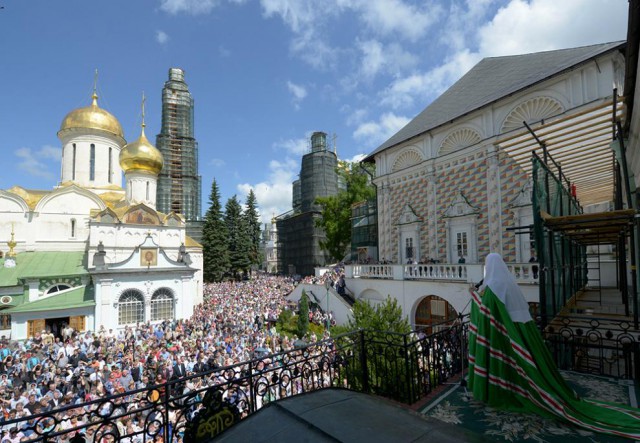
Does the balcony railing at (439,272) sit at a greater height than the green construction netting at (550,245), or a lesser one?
lesser

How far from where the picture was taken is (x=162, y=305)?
22.6 metres

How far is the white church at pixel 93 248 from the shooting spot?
65.3 ft

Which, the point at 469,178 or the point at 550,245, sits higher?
the point at 469,178

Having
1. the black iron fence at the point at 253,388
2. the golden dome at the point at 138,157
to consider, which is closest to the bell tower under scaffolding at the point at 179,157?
the golden dome at the point at 138,157

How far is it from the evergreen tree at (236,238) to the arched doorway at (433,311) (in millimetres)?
32778

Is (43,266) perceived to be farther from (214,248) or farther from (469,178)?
(469,178)

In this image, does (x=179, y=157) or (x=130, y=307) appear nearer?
(x=130, y=307)

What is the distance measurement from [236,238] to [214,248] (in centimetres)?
498

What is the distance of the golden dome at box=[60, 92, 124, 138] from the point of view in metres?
29.6

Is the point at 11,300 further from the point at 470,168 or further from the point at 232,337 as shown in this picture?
the point at 470,168

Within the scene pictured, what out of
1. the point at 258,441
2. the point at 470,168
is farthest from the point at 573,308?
the point at 470,168

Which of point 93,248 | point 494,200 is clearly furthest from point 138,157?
point 494,200

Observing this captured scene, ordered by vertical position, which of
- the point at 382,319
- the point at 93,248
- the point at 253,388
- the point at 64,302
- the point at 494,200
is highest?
the point at 494,200

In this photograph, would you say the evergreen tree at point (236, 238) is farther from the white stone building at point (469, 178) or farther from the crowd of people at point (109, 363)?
the white stone building at point (469, 178)
